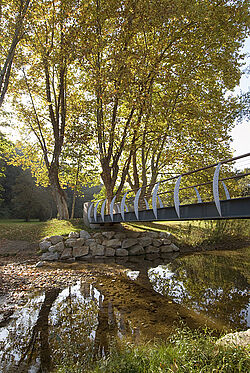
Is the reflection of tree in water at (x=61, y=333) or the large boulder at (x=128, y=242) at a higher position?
the large boulder at (x=128, y=242)

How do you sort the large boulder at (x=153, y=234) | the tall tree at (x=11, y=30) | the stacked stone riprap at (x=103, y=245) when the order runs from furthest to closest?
the large boulder at (x=153, y=234), the stacked stone riprap at (x=103, y=245), the tall tree at (x=11, y=30)

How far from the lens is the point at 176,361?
2.91 m

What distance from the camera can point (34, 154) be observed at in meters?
20.0

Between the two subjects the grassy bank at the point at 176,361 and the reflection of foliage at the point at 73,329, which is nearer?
the grassy bank at the point at 176,361

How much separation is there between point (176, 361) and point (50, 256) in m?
9.48

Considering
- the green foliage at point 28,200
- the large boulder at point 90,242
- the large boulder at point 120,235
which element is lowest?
the large boulder at point 90,242

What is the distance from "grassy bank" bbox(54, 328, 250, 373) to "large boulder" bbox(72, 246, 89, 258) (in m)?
8.62

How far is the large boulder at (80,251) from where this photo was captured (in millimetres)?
11922

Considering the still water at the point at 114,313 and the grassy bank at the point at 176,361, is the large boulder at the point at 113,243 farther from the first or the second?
the grassy bank at the point at 176,361

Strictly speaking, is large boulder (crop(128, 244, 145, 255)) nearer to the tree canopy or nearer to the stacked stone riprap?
the stacked stone riprap

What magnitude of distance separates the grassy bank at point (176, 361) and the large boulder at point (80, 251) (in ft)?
28.3

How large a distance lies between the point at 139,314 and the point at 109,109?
12.5 m

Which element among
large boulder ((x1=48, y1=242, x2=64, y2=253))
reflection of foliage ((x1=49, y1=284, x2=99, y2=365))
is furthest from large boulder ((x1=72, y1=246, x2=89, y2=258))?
reflection of foliage ((x1=49, y1=284, x2=99, y2=365))

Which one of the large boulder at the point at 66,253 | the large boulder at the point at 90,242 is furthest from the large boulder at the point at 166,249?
the large boulder at the point at 66,253
